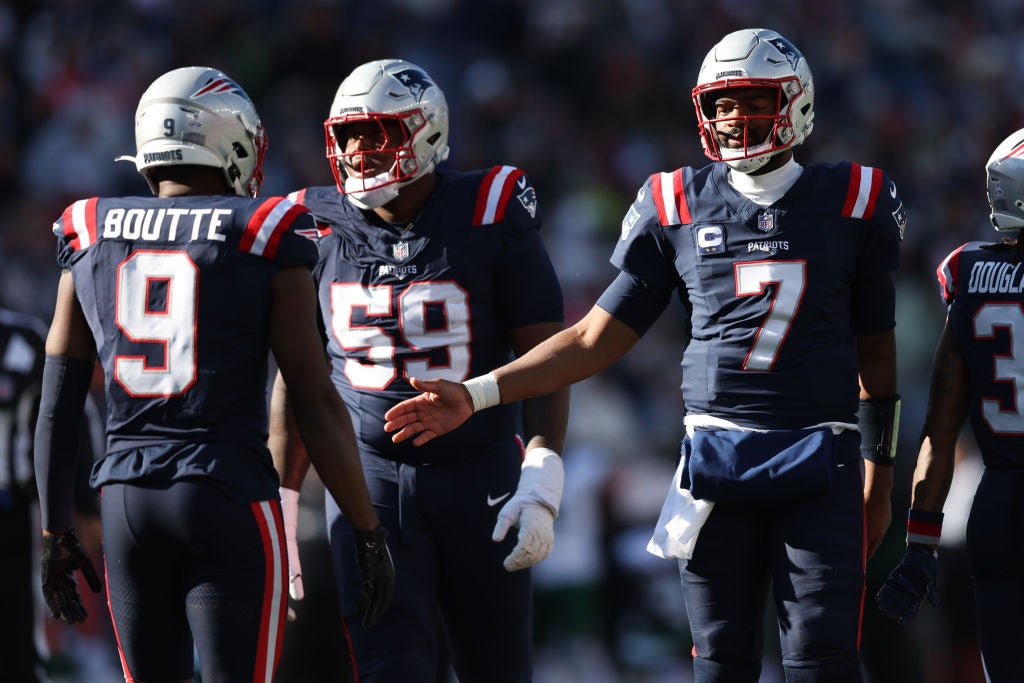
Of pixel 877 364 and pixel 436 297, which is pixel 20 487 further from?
pixel 877 364

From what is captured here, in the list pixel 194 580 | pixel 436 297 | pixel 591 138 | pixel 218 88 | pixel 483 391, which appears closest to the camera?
pixel 194 580

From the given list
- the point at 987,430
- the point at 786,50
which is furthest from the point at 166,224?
the point at 987,430

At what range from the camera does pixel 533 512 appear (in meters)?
3.68

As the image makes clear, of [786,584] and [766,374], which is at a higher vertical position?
[766,374]

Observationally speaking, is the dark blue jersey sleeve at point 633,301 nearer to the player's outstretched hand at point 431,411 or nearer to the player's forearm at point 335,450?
the player's outstretched hand at point 431,411

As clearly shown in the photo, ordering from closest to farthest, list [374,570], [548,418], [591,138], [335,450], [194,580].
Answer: [194,580] → [335,450] → [374,570] → [548,418] → [591,138]

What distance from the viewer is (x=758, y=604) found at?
3.56 m

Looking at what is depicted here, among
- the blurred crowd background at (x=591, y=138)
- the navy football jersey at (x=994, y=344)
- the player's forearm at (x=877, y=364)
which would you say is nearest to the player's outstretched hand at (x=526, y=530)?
the player's forearm at (x=877, y=364)

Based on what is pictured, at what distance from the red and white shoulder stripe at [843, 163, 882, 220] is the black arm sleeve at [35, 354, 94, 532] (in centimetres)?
188

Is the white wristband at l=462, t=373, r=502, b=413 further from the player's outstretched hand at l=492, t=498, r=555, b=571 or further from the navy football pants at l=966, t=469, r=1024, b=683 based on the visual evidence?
the navy football pants at l=966, t=469, r=1024, b=683

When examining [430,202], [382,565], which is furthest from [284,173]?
[382,565]

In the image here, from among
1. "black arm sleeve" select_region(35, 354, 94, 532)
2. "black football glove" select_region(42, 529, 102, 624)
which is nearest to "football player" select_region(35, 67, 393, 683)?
"black arm sleeve" select_region(35, 354, 94, 532)

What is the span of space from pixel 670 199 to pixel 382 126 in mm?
832

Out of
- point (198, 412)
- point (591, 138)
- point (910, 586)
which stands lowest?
point (910, 586)
